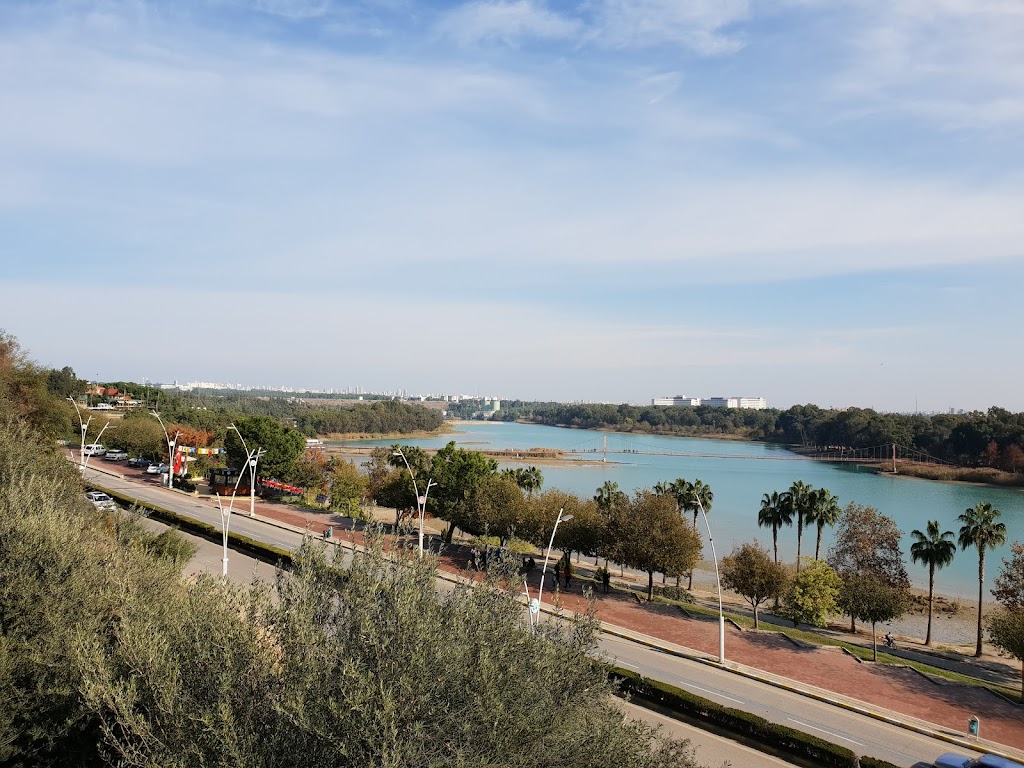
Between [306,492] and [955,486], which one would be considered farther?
[955,486]

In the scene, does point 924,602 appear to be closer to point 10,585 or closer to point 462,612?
point 462,612

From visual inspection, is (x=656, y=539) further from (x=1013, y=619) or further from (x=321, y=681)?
(x=321, y=681)

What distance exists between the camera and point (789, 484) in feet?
360

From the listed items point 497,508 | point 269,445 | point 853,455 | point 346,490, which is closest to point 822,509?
point 497,508

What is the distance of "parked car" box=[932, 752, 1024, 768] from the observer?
17.1m

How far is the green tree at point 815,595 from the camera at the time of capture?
3394 centimetres

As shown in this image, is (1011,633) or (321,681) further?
(1011,633)

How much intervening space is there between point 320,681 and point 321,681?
26mm

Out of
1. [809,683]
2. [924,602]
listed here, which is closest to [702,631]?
[809,683]

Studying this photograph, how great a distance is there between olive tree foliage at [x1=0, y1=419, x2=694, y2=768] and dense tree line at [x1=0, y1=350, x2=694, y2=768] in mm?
25

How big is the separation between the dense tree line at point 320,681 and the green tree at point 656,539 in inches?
985

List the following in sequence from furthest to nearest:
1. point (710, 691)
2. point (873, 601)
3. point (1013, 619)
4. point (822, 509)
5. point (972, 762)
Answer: point (822, 509) < point (873, 601) < point (1013, 619) < point (710, 691) < point (972, 762)

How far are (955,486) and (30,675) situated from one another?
120377mm

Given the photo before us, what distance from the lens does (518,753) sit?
26.8 ft
